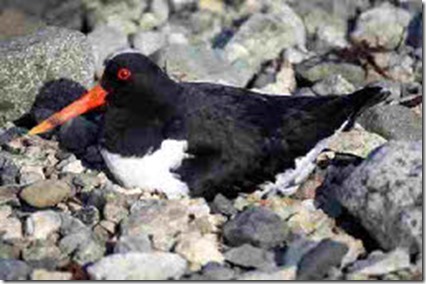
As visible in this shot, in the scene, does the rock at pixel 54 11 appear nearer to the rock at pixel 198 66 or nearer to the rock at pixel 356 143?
the rock at pixel 198 66

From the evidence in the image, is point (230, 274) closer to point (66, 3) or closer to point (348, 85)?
point (348, 85)

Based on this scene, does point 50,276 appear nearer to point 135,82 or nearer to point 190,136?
point 190,136

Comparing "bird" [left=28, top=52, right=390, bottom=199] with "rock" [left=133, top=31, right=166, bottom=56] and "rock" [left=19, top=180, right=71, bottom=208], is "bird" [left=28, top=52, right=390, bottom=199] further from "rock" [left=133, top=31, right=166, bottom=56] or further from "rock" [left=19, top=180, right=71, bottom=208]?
"rock" [left=133, top=31, right=166, bottom=56]

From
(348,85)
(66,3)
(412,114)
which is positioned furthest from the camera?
(66,3)

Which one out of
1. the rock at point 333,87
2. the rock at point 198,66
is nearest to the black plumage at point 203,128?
the rock at point 333,87

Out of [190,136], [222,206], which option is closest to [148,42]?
[190,136]

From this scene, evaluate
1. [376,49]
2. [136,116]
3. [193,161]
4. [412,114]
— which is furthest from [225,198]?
[376,49]

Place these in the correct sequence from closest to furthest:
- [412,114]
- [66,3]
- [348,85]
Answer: [412,114] → [348,85] → [66,3]
